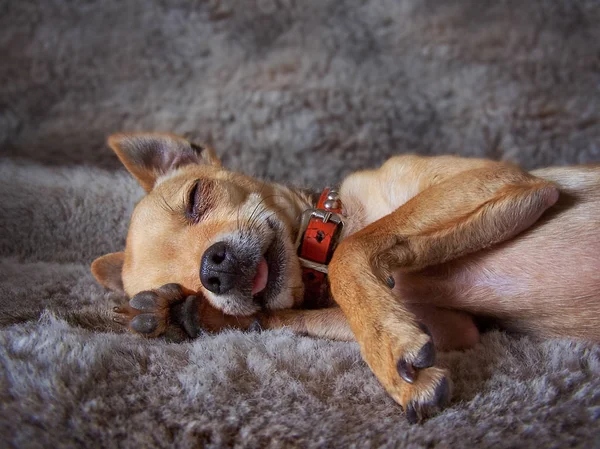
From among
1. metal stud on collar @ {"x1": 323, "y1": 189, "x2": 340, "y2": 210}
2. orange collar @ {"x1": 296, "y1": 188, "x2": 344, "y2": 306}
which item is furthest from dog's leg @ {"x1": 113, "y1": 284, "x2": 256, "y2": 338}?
metal stud on collar @ {"x1": 323, "y1": 189, "x2": 340, "y2": 210}

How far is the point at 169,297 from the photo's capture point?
1812mm

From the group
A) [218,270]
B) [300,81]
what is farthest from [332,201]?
[300,81]

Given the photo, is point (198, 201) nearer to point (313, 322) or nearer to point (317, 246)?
point (317, 246)

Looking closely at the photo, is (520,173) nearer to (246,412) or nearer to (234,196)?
(234,196)

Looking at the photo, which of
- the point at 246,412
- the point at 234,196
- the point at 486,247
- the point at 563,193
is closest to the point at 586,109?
the point at 563,193

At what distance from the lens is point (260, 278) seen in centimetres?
190

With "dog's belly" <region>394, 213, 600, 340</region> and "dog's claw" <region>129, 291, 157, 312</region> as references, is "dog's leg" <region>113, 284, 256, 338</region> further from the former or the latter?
"dog's belly" <region>394, 213, 600, 340</region>

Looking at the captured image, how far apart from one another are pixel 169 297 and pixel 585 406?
4.02 ft

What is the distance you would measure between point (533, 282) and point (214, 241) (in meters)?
1.05

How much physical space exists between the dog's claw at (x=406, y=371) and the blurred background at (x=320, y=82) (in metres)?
2.13

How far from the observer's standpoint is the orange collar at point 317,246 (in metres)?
2.00

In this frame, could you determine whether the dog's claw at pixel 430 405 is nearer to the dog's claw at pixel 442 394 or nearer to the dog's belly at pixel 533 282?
the dog's claw at pixel 442 394

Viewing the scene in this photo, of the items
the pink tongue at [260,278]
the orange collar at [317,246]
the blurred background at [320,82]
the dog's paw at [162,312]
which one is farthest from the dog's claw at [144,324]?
the blurred background at [320,82]

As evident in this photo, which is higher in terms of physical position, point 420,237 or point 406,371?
point 420,237
